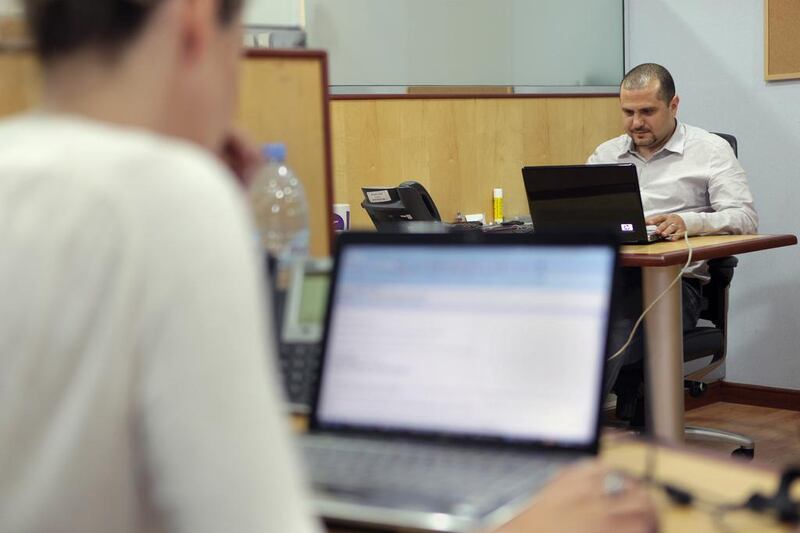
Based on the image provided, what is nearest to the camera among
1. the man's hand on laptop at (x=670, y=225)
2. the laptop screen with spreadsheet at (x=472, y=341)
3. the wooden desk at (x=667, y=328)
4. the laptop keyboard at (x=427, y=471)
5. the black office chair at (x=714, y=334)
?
the laptop keyboard at (x=427, y=471)

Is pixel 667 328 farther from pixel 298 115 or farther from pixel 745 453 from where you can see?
pixel 298 115

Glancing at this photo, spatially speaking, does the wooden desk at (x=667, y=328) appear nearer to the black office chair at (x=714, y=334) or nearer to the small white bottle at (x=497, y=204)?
the black office chair at (x=714, y=334)

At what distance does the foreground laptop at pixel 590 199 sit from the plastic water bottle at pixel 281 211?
1.62 m

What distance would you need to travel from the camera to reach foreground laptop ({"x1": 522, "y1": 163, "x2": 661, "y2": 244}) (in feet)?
10.3

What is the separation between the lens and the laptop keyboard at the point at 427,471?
3.14ft

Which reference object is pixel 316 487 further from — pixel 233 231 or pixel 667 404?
pixel 667 404

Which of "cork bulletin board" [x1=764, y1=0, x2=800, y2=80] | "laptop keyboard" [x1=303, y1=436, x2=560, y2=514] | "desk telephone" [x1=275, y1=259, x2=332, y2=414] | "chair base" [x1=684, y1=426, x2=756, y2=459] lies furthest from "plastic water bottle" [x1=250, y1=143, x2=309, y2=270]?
"cork bulletin board" [x1=764, y1=0, x2=800, y2=80]

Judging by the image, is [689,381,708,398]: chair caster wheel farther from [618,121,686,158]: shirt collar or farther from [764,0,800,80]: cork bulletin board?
[764,0,800,80]: cork bulletin board

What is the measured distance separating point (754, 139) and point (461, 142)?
1.29m

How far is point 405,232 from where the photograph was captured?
1.21m

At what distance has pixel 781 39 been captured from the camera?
14.4ft

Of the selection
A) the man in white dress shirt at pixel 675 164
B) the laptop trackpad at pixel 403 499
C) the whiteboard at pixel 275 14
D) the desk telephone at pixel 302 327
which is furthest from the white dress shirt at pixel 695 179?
the laptop trackpad at pixel 403 499

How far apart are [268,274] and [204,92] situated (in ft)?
2.33

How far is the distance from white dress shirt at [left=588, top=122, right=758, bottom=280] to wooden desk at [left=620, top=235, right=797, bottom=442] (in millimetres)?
547
